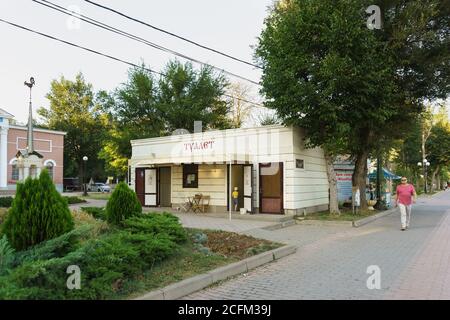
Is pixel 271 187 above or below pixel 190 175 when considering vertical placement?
below

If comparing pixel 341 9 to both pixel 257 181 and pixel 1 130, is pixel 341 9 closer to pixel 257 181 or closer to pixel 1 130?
pixel 257 181

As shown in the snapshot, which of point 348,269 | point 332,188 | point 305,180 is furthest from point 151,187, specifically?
point 348,269

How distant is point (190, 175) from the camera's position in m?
20.5

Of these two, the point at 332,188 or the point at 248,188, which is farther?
the point at 248,188

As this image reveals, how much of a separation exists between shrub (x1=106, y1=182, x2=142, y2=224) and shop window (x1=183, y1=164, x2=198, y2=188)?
9.75 m

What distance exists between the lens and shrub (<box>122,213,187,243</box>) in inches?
341

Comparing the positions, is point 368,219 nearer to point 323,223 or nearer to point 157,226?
point 323,223

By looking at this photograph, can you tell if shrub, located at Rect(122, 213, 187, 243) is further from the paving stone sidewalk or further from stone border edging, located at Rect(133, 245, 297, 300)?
the paving stone sidewalk

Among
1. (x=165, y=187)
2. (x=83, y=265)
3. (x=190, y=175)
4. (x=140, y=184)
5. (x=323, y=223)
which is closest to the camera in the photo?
(x=83, y=265)

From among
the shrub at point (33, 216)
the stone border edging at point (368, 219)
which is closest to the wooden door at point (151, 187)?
the stone border edging at point (368, 219)

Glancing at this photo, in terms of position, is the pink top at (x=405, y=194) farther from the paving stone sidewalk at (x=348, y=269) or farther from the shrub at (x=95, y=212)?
the shrub at (x=95, y=212)

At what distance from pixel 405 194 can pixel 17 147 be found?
43386mm

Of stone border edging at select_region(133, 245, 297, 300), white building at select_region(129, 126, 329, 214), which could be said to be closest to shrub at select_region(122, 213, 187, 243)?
stone border edging at select_region(133, 245, 297, 300)
